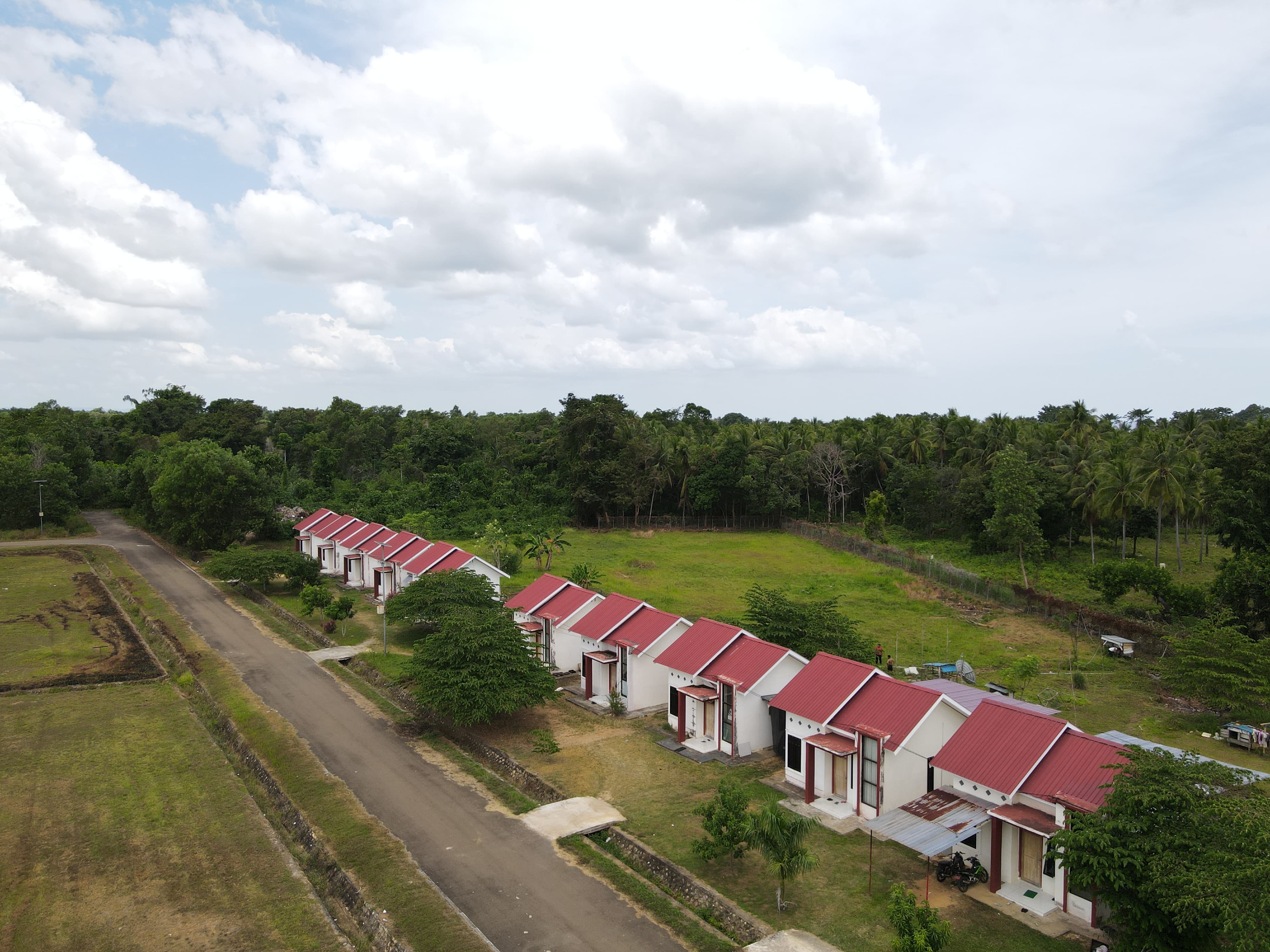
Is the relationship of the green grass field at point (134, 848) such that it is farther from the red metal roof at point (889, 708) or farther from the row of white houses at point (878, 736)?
the red metal roof at point (889, 708)

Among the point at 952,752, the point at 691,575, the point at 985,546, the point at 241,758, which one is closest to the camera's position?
the point at 952,752

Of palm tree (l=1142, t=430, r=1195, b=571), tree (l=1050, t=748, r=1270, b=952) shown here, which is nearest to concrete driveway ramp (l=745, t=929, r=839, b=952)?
tree (l=1050, t=748, r=1270, b=952)

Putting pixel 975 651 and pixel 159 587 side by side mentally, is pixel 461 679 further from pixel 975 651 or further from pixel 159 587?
pixel 159 587

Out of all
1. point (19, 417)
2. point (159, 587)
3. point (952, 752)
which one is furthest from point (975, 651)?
point (19, 417)

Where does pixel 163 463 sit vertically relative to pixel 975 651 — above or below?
above

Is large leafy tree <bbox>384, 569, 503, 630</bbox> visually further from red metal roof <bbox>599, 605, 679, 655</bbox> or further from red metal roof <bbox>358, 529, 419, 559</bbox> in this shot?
red metal roof <bbox>358, 529, 419, 559</bbox>

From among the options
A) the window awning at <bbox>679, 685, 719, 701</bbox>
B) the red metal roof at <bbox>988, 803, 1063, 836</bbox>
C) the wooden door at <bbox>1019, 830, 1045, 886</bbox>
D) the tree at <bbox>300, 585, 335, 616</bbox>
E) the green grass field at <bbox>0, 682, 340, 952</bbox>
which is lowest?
the green grass field at <bbox>0, 682, 340, 952</bbox>

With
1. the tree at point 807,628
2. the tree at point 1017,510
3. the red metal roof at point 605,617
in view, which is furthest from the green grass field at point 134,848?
the tree at point 1017,510

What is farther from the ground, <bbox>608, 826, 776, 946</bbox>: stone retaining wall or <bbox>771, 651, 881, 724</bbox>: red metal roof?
<bbox>771, 651, 881, 724</bbox>: red metal roof
